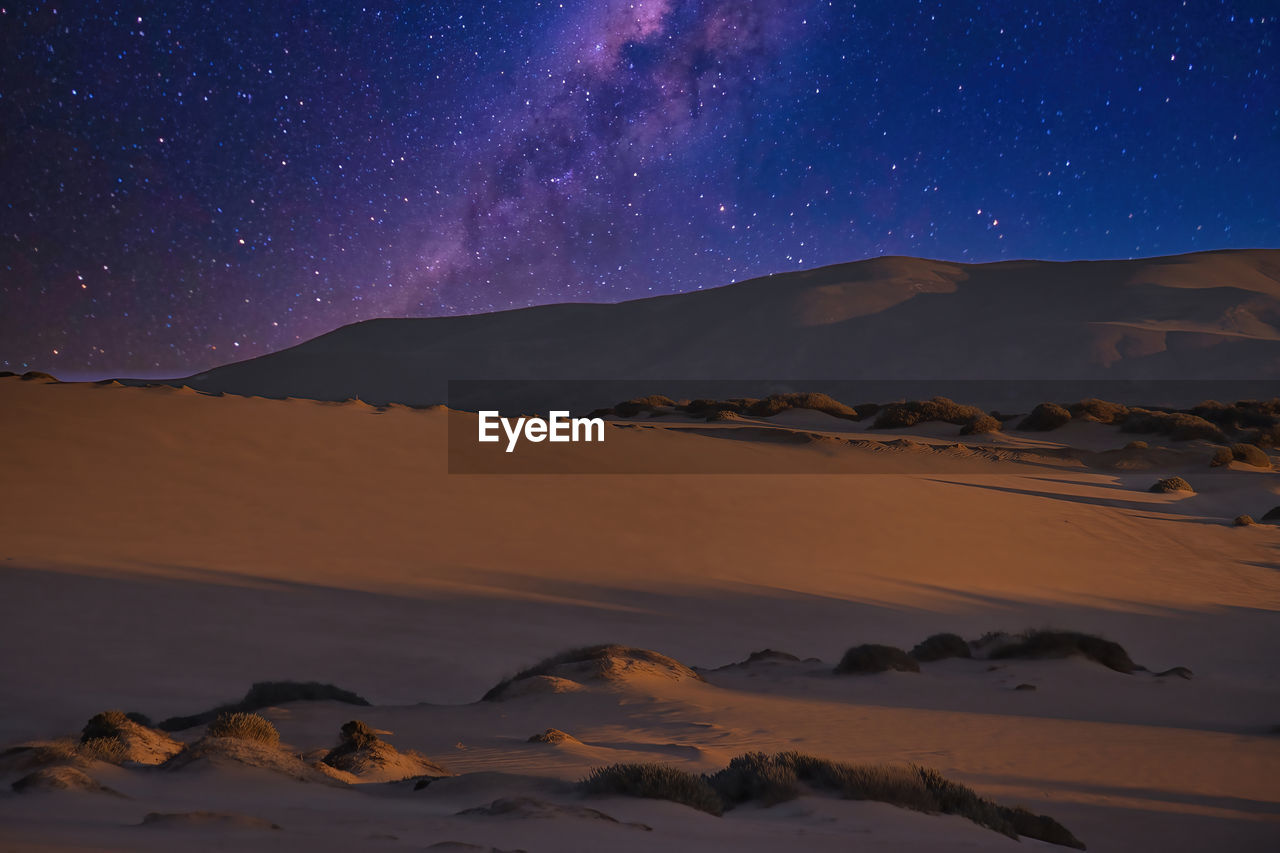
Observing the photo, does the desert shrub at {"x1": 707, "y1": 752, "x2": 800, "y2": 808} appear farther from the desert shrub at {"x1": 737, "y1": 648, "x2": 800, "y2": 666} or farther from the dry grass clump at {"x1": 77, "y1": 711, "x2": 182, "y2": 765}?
the desert shrub at {"x1": 737, "y1": 648, "x2": 800, "y2": 666}

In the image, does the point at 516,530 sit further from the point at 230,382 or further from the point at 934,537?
the point at 230,382

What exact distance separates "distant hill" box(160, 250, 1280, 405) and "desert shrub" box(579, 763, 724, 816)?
57350 mm

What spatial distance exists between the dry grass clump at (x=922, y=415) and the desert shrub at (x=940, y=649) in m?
22.6

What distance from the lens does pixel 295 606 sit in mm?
9398

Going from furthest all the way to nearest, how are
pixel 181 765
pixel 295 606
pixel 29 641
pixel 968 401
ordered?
pixel 968 401 → pixel 295 606 → pixel 29 641 → pixel 181 765

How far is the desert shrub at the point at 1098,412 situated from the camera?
3209cm

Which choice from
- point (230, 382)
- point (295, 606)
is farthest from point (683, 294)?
point (295, 606)

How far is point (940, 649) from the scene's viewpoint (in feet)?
30.9

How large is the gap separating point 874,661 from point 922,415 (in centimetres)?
2451

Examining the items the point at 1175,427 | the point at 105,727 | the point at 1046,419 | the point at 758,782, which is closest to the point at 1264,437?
the point at 1175,427

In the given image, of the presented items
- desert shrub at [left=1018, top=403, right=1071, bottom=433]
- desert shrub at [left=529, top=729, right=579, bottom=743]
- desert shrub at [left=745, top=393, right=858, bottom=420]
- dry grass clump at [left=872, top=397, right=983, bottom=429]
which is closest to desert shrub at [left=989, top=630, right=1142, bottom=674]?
desert shrub at [left=529, top=729, right=579, bottom=743]

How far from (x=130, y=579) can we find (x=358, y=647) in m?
2.65

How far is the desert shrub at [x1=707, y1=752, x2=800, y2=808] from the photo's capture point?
4773mm

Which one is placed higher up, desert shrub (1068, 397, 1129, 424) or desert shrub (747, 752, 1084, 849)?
desert shrub (1068, 397, 1129, 424)
